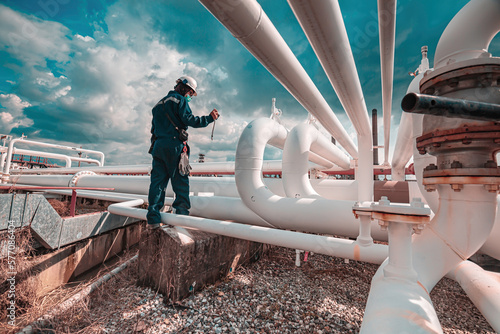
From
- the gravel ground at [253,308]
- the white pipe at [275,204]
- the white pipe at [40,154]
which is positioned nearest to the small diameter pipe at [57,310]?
the gravel ground at [253,308]

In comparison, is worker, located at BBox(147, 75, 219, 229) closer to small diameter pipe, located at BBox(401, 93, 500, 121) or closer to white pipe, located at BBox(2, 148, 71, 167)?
small diameter pipe, located at BBox(401, 93, 500, 121)

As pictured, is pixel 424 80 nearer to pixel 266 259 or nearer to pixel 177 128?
pixel 177 128

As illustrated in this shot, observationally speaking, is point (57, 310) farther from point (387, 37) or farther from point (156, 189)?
point (387, 37)

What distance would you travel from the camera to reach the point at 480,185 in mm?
897

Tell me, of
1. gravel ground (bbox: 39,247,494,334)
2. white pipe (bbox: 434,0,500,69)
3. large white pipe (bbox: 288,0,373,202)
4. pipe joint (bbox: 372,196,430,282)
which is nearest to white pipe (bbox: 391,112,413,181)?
large white pipe (bbox: 288,0,373,202)

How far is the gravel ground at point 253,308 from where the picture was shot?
1.46 meters

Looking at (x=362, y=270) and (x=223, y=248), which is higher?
(x=223, y=248)

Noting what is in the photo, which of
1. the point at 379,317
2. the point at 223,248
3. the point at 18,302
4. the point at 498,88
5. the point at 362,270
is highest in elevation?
the point at 498,88

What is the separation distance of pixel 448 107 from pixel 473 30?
3.48ft

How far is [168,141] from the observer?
1.94 meters

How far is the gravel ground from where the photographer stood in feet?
4.80

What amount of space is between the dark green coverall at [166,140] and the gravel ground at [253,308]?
0.67 m

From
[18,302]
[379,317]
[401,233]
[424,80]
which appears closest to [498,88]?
[424,80]

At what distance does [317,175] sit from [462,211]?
14.1 ft
